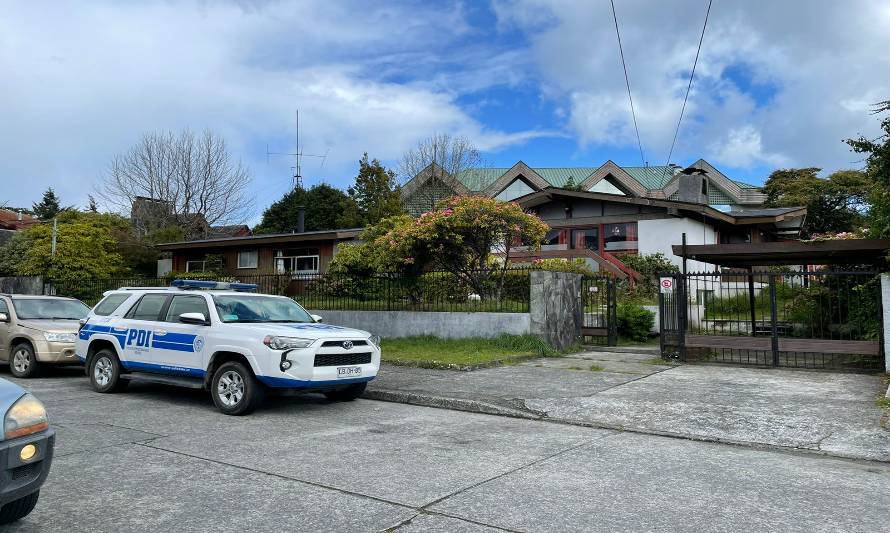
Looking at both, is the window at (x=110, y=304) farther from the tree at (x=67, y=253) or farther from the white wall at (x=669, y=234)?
the white wall at (x=669, y=234)

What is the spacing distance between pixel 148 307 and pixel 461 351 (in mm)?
6507

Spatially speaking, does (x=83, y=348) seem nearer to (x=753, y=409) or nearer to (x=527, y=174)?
(x=753, y=409)

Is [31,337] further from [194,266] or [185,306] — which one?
[194,266]

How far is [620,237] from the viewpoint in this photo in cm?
2922

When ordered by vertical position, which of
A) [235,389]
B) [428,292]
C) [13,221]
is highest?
[13,221]

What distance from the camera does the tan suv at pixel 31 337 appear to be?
11266 mm

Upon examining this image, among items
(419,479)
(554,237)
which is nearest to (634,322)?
(419,479)

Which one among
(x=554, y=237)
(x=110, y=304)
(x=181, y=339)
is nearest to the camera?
(x=181, y=339)

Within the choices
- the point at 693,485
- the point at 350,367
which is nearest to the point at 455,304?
the point at 350,367

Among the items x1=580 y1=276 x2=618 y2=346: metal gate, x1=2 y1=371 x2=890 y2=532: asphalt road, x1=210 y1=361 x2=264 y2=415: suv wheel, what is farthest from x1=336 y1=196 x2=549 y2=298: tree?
x1=2 y1=371 x2=890 y2=532: asphalt road

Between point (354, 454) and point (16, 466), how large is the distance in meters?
3.10

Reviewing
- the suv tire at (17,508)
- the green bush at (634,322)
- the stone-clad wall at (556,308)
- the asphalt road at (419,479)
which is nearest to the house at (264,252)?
the green bush at (634,322)

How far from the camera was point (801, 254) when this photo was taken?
13.7m

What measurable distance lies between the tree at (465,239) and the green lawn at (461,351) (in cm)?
182
